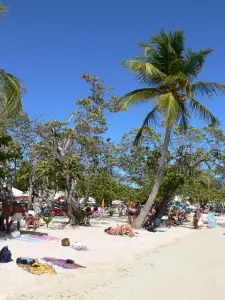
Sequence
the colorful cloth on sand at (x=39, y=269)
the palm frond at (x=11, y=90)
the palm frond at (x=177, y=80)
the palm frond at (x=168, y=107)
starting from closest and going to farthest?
the colorful cloth on sand at (x=39, y=269) < the palm frond at (x=11, y=90) < the palm frond at (x=168, y=107) < the palm frond at (x=177, y=80)

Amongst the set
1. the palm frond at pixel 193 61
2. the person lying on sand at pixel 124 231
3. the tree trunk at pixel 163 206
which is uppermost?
Result: the palm frond at pixel 193 61

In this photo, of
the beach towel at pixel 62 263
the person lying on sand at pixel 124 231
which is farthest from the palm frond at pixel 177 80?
the beach towel at pixel 62 263

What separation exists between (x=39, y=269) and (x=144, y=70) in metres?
10.9

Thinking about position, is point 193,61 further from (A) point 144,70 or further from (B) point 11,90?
(B) point 11,90

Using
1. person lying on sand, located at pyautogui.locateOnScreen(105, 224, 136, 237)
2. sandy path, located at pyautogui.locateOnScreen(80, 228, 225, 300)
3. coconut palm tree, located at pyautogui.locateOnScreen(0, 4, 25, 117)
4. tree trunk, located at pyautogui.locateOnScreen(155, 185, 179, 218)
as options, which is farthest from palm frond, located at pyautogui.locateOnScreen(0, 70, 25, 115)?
tree trunk, located at pyautogui.locateOnScreen(155, 185, 179, 218)

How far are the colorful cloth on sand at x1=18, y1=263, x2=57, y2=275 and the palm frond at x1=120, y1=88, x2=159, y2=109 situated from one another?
995cm

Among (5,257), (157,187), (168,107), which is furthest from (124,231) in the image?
(5,257)

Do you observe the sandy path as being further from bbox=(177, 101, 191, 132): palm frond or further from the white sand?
bbox=(177, 101, 191, 132): palm frond

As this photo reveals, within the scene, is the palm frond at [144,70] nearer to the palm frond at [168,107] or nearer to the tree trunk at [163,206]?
the palm frond at [168,107]

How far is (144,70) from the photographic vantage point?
1497 centimetres

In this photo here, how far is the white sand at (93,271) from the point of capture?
17.2 ft

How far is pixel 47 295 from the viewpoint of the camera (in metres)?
5.04

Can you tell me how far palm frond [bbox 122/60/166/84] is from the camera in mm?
14891

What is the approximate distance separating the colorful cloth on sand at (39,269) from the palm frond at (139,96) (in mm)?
9949
